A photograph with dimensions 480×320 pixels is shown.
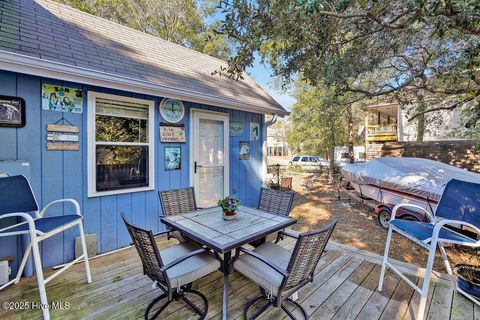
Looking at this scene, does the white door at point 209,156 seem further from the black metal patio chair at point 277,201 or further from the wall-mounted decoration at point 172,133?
the black metal patio chair at point 277,201

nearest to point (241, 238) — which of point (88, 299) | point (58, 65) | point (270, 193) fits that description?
point (270, 193)

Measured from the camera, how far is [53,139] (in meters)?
2.74

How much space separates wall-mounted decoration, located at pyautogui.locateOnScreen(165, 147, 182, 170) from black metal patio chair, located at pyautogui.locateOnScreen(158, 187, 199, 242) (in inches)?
31.2

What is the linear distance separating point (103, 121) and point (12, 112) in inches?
35.8

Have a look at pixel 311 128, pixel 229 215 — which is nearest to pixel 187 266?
pixel 229 215

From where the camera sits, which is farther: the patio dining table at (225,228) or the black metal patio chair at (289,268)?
the patio dining table at (225,228)

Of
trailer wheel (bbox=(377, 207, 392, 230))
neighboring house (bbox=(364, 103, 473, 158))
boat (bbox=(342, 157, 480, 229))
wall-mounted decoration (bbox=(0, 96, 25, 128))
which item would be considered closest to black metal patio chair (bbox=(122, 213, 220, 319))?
wall-mounted decoration (bbox=(0, 96, 25, 128))

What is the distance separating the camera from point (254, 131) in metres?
5.17

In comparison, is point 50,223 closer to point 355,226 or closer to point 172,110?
point 172,110

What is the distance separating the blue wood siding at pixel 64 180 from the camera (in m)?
2.54

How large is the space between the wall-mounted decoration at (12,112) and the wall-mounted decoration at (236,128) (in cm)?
320

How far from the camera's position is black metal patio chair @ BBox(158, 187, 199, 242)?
2.97 m

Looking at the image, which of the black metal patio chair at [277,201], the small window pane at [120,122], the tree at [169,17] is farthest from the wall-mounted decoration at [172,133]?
the tree at [169,17]

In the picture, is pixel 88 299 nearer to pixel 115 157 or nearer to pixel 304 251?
pixel 115 157
